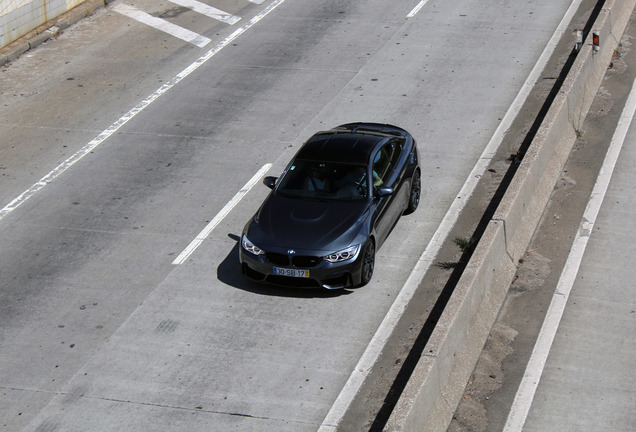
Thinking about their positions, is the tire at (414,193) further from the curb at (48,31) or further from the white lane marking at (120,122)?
the curb at (48,31)

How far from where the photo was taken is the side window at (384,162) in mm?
13523

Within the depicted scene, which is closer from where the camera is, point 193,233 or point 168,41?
point 193,233

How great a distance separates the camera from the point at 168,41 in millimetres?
22188

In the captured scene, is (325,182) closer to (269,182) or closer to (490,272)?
(269,182)

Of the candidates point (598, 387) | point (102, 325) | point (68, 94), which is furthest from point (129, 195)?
point (598, 387)

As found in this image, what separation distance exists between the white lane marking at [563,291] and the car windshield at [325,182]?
9.25 ft

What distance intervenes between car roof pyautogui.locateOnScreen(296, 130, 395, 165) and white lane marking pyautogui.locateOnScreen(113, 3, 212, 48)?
28.0ft

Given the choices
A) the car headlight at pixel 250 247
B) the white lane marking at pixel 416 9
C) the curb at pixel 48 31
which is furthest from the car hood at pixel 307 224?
the white lane marking at pixel 416 9

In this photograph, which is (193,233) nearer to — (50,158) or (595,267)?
(50,158)

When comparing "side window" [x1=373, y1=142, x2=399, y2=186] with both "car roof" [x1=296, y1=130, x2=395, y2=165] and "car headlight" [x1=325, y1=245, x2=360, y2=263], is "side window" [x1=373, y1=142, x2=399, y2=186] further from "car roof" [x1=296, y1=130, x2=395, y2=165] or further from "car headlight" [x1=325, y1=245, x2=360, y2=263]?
"car headlight" [x1=325, y1=245, x2=360, y2=263]

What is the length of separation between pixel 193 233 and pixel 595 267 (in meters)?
5.54

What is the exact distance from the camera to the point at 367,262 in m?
12.6

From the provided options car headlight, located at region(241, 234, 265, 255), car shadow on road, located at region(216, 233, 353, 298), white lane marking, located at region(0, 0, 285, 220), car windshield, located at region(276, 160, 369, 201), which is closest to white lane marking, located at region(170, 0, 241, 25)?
white lane marking, located at region(0, 0, 285, 220)

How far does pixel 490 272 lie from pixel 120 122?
350 inches
